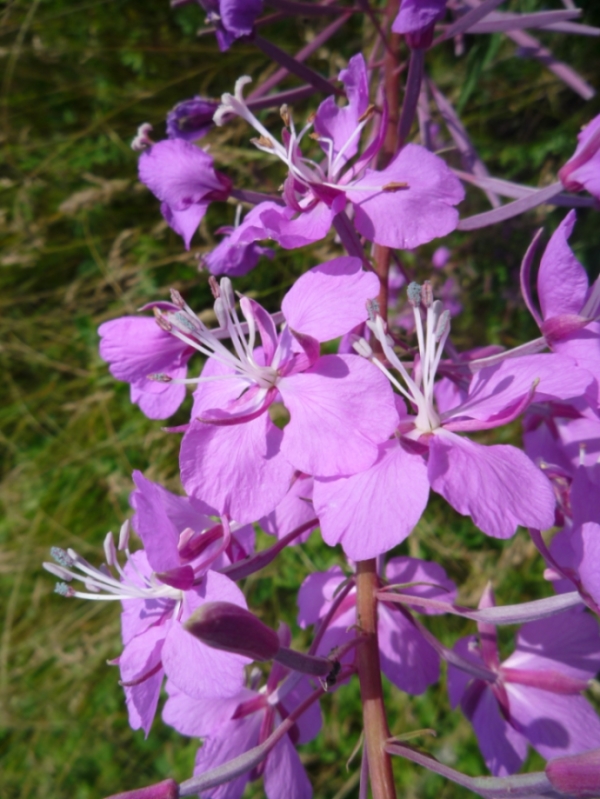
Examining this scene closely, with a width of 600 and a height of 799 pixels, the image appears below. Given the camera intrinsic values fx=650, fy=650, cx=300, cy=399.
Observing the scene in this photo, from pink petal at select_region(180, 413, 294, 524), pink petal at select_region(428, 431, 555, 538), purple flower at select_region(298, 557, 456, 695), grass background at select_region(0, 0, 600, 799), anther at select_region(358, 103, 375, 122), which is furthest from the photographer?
grass background at select_region(0, 0, 600, 799)

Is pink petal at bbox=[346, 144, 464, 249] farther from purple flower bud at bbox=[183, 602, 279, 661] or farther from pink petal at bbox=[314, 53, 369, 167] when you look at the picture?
purple flower bud at bbox=[183, 602, 279, 661]

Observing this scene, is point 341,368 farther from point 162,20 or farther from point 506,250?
point 162,20

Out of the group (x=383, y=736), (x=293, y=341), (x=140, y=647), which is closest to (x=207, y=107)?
(x=293, y=341)

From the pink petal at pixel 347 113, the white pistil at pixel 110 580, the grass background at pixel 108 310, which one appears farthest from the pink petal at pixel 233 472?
the grass background at pixel 108 310

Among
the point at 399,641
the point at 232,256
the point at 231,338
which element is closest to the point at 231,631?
the point at 231,338

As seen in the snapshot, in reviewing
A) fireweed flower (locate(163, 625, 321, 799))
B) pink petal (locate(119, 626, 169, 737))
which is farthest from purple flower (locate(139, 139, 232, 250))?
fireweed flower (locate(163, 625, 321, 799))
